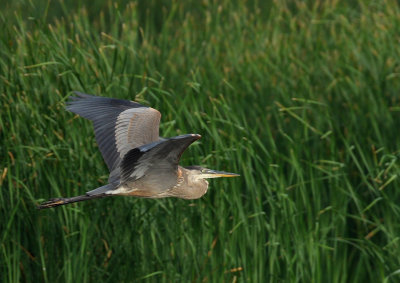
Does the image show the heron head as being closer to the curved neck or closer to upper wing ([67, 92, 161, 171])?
the curved neck

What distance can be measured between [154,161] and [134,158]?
11cm

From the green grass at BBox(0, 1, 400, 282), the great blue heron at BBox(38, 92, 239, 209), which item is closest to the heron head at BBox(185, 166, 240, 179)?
the great blue heron at BBox(38, 92, 239, 209)

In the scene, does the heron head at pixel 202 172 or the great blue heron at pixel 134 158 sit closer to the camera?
the great blue heron at pixel 134 158

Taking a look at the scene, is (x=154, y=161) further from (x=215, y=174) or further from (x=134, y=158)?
(x=215, y=174)

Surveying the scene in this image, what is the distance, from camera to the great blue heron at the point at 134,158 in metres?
4.27

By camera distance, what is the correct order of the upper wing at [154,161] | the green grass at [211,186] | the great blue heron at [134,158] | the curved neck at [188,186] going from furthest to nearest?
the green grass at [211,186] → the curved neck at [188,186] → the great blue heron at [134,158] → the upper wing at [154,161]

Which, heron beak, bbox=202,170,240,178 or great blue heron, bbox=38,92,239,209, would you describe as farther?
heron beak, bbox=202,170,240,178

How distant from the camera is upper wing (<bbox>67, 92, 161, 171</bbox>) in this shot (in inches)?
177

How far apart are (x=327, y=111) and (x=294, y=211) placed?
914 millimetres

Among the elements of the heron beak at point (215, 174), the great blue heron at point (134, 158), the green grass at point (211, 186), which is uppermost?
the great blue heron at point (134, 158)

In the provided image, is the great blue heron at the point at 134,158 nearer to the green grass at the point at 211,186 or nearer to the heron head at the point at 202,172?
the heron head at the point at 202,172

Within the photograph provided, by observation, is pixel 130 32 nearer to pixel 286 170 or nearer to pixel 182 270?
pixel 286 170

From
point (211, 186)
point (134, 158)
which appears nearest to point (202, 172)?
point (211, 186)

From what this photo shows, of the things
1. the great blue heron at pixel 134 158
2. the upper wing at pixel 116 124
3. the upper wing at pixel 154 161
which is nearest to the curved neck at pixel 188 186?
the great blue heron at pixel 134 158
